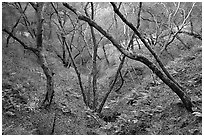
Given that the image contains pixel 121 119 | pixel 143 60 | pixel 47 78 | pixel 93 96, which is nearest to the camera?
pixel 143 60

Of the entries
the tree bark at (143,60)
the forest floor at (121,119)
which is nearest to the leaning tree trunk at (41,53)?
the forest floor at (121,119)

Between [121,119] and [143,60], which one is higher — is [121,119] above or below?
below

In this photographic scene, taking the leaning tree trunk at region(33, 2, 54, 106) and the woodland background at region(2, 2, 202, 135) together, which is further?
the leaning tree trunk at region(33, 2, 54, 106)

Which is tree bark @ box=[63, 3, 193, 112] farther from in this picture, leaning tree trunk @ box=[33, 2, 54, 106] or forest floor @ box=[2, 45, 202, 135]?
leaning tree trunk @ box=[33, 2, 54, 106]

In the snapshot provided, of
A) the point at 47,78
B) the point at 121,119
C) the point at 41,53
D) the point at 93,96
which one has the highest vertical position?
the point at 41,53

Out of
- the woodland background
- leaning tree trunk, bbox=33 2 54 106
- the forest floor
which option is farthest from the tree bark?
leaning tree trunk, bbox=33 2 54 106

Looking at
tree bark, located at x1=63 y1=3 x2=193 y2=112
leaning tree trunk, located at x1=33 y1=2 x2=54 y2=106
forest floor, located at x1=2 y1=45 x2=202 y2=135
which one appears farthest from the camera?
leaning tree trunk, located at x1=33 y1=2 x2=54 y2=106

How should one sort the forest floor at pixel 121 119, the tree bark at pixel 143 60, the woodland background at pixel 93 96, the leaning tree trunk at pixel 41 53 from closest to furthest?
the tree bark at pixel 143 60 → the woodland background at pixel 93 96 → the forest floor at pixel 121 119 → the leaning tree trunk at pixel 41 53

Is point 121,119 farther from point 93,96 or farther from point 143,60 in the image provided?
point 143,60

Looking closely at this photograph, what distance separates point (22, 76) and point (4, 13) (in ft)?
20.8

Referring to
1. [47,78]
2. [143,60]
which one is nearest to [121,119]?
[143,60]

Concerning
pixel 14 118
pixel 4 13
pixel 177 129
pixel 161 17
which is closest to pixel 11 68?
pixel 4 13

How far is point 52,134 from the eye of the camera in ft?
25.0

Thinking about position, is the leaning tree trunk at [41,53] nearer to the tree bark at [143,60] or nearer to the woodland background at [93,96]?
the woodland background at [93,96]
